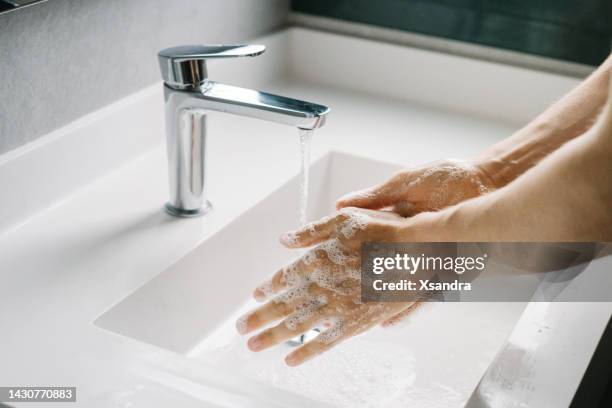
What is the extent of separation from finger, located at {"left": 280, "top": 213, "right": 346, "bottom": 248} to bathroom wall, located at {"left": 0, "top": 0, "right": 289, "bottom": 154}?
348 mm

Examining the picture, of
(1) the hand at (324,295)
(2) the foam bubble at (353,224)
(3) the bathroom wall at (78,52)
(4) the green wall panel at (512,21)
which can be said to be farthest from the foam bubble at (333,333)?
(4) the green wall panel at (512,21)

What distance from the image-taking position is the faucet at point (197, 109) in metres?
0.86

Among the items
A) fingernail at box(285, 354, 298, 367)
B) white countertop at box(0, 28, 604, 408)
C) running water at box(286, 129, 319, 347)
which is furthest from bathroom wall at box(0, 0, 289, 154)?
fingernail at box(285, 354, 298, 367)

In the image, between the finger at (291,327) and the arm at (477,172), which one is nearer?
the finger at (291,327)

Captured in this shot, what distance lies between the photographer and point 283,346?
3.19 ft

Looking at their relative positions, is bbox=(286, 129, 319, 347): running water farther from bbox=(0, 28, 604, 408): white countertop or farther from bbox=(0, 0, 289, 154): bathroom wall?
bbox=(0, 0, 289, 154): bathroom wall

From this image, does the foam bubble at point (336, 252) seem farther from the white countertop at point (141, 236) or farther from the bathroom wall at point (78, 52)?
the bathroom wall at point (78, 52)

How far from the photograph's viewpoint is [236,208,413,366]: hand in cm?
81

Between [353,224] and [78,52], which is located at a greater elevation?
[78,52]

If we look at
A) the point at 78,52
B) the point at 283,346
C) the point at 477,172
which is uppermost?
the point at 78,52

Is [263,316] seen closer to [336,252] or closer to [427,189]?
[336,252]

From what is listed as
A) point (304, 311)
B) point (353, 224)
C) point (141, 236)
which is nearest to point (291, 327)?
point (304, 311)

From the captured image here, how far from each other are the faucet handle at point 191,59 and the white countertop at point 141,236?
7.4 inches

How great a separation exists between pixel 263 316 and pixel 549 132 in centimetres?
44
